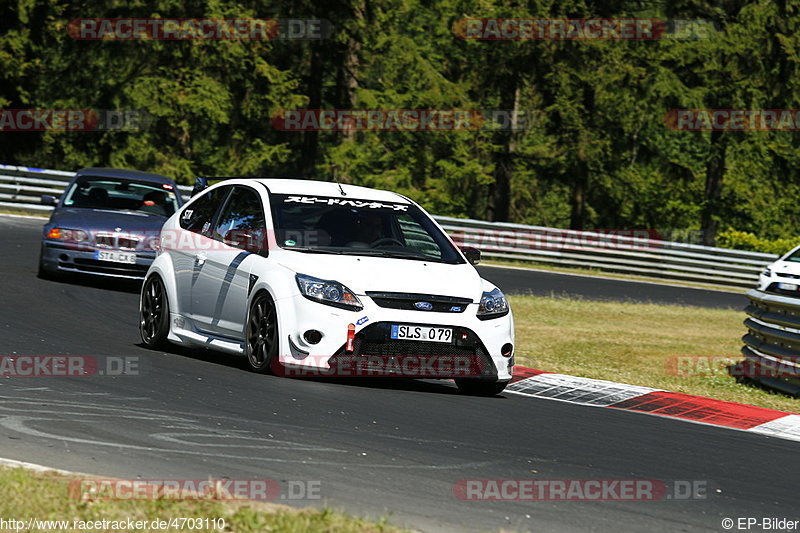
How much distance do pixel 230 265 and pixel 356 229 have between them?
1065mm

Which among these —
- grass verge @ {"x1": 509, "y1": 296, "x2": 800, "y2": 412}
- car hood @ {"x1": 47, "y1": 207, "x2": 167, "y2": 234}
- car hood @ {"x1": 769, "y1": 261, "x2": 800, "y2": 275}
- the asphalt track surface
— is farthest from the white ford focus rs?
car hood @ {"x1": 47, "y1": 207, "x2": 167, "y2": 234}

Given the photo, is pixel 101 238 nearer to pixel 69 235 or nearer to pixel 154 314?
pixel 69 235

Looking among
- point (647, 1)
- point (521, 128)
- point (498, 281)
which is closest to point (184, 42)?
point (521, 128)

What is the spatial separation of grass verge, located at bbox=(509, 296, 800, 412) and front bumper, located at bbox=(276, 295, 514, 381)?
325cm

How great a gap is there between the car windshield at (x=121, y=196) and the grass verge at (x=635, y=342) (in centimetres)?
516

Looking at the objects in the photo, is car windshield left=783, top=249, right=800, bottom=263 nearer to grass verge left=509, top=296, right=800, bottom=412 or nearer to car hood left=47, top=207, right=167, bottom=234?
grass verge left=509, top=296, right=800, bottom=412

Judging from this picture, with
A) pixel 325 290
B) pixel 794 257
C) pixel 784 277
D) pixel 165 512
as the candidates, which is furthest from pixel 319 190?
pixel 165 512

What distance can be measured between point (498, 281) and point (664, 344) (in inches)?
299

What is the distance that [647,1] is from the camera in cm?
4416

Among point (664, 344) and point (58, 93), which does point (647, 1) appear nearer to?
point (58, 93)

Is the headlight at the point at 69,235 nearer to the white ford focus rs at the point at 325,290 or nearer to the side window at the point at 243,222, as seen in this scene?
the white ford focus rs at the point at 325,290

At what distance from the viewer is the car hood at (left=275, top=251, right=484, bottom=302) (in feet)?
30.9

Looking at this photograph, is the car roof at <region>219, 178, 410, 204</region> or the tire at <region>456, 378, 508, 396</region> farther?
the car roof at <region>219, 178, 410, 204</region>

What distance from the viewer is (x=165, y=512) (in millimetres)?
5199
